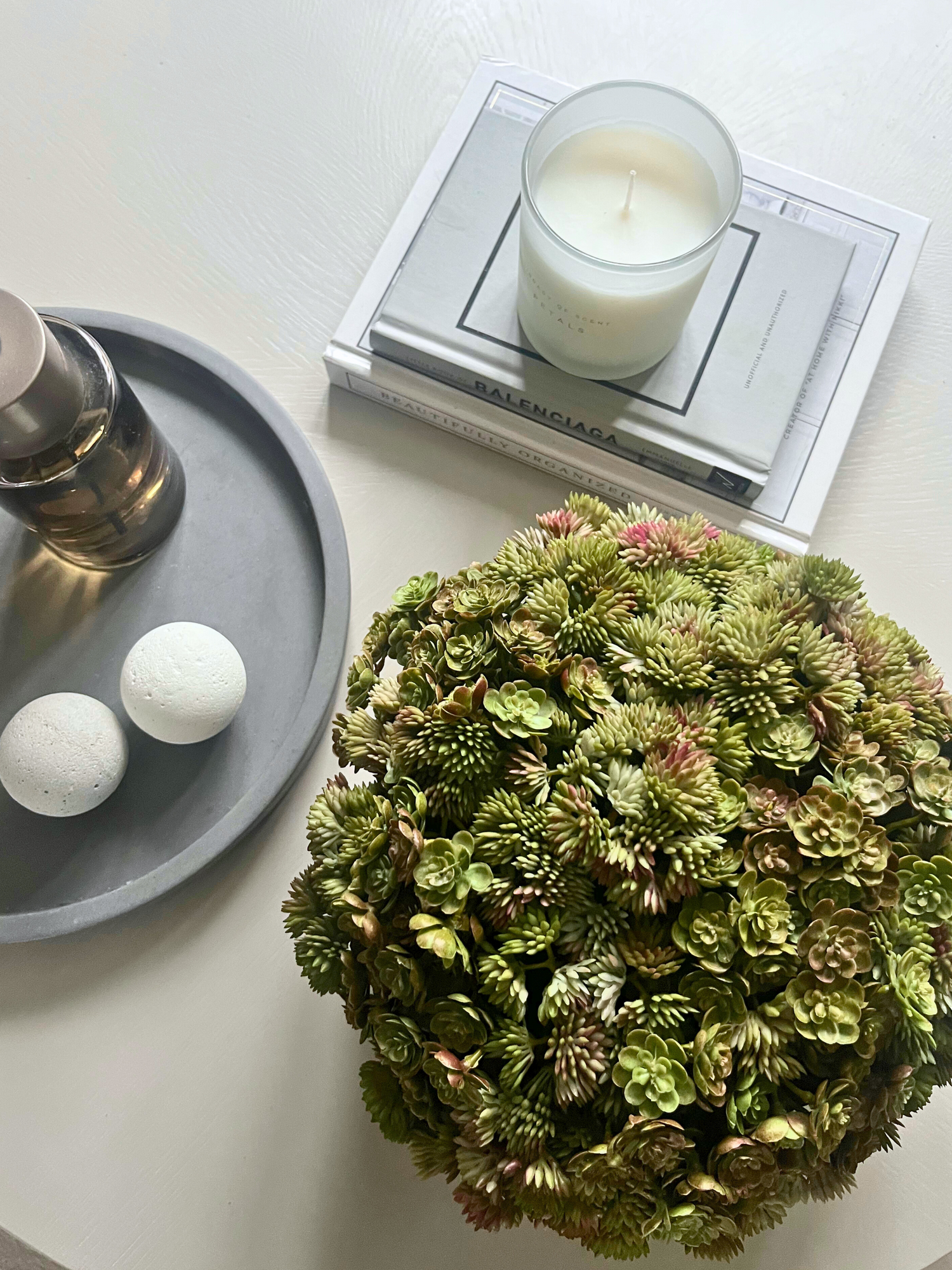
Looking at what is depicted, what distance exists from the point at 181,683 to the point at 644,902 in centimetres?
22

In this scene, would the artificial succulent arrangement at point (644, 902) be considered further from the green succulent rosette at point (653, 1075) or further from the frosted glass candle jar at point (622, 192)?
the frosted glass candle jar at point (622, 192)

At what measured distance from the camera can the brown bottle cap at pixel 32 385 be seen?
0.33 m

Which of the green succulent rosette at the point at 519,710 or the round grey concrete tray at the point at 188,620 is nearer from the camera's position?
the green succulent rosette at the point at 519,710

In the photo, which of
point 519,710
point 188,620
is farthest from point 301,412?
point 519,710

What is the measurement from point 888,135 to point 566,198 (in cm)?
26

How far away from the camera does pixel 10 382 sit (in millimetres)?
329

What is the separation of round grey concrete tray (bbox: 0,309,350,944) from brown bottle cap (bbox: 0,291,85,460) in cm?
9

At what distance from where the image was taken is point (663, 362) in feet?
1.42

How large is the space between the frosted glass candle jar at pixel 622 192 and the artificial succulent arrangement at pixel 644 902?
5.6 inches

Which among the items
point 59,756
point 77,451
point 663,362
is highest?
point 663,362

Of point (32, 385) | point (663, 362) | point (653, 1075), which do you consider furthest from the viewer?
point (663, 362)

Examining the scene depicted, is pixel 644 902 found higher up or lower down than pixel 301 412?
lower down

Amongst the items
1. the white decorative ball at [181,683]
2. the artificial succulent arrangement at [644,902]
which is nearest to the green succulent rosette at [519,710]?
the artificial succulent arrangement at [644,902]

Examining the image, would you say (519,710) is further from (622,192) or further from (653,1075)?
(622,192)
